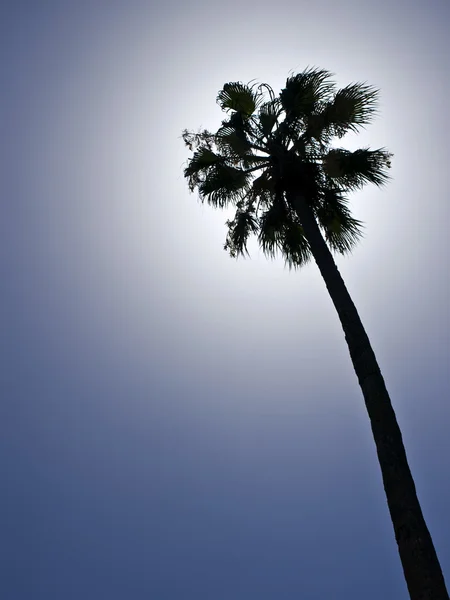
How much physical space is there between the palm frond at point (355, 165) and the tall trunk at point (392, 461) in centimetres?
283

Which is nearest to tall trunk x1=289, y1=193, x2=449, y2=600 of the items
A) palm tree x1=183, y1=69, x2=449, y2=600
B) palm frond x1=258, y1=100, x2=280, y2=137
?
palm tree x1=183, y1=69, x2=449, y2=600

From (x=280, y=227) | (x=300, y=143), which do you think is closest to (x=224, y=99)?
(x=300, y=143)

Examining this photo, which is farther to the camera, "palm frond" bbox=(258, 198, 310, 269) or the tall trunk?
"palm frond" bbox=(258, 198, 310, 269)

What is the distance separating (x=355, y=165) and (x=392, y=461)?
22.8 feet

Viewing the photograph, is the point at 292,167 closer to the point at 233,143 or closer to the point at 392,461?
the point at 233,143

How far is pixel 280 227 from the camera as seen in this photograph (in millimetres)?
11469

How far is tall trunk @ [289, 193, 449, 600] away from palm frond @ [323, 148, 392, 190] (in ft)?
9.29

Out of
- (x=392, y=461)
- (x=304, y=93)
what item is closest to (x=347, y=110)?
(x=304, y=93)

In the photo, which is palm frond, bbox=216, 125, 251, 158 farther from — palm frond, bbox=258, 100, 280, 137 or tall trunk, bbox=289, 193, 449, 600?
tall trunk, bbox=289, 193, 449, 600

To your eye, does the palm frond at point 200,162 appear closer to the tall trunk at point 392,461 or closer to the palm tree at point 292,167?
the palm tree at point 292,167

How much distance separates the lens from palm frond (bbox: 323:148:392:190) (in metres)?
11.0

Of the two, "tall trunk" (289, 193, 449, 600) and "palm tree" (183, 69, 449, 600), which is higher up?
"palm tree" (183, 69, 449, 600)

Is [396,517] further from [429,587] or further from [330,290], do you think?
[330,290]

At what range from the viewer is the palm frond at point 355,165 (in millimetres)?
10953
